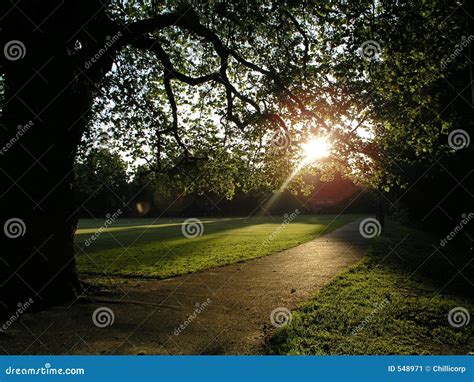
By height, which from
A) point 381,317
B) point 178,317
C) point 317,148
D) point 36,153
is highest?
point 317,148

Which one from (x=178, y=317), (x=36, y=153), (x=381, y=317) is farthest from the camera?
(x=36, y=153)

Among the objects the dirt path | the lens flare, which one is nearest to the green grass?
the dirt path

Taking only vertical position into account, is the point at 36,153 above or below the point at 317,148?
below

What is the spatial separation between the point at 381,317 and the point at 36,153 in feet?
27.2

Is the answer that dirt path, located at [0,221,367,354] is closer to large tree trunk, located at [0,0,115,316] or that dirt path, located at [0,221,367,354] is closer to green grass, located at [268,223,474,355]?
green grass, located at [268,223,474,355]

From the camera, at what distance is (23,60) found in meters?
8.55

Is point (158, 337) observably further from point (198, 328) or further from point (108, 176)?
point (108, 176)

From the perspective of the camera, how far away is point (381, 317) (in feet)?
24.6

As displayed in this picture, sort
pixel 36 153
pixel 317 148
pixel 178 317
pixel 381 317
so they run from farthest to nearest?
1. pixel 317 148
2. pixel 36 153
3. pixel 178 317
4. pixel 381 317

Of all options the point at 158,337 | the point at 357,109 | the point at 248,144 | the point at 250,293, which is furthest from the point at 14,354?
the point at 248,144

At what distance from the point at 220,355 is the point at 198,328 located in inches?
58.5

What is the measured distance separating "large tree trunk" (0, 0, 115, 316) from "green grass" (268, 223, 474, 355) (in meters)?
5.50

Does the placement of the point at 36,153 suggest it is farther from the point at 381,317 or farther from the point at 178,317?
the point at 381,317

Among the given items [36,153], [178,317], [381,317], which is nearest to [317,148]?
Answer: [381,317]
